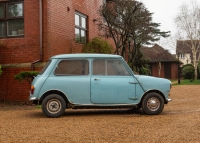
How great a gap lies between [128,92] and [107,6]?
7861 millimetres

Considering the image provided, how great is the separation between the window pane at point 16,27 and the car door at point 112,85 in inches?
215

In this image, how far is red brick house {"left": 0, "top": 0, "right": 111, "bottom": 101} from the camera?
40.1 feet

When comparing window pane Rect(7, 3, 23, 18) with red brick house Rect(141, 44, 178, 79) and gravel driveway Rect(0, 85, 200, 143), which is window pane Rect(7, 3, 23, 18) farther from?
red brick house Rect(141, 44, 178, 79)

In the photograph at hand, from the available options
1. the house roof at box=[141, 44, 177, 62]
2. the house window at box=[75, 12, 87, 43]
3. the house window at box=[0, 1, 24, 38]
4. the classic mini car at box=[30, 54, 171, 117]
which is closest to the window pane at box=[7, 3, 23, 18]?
the house window at box=[0, 1, 24, 38]

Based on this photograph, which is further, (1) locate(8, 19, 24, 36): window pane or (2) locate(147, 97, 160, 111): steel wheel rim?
(1) locate(8, 19, 24, 36): window pane

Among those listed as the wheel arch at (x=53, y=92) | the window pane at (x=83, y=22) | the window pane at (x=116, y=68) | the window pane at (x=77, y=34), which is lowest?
the wheel arch at (x=53, y=92)

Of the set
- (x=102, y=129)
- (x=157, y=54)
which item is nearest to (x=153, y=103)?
(x=102, y=129)

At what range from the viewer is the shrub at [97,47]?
14674mm

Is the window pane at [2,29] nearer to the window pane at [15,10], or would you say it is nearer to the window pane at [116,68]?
the window pane at [15,10]

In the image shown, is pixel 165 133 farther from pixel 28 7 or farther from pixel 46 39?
pixel 28 7

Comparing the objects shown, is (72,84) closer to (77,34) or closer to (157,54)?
(77,34)

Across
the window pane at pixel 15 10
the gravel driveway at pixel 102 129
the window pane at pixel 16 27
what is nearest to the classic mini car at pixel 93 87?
the gravel driveway at pixel 102 129

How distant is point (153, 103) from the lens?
835 centimetres

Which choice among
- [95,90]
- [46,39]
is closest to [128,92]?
[95,90]
